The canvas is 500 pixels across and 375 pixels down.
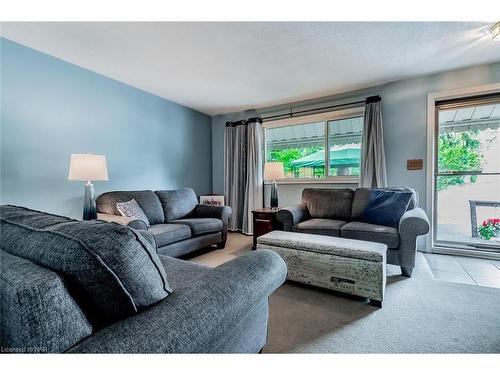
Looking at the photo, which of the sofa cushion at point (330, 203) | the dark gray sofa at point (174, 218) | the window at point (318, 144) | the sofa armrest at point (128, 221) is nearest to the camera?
the sofa armrest at point (128, 221)

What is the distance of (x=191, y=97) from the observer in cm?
361

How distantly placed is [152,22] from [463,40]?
284cm

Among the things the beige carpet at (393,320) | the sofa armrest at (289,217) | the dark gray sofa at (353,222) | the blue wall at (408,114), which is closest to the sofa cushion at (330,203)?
the dark gray sofa at (353,222)

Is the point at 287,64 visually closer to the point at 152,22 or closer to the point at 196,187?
the point at 152,22

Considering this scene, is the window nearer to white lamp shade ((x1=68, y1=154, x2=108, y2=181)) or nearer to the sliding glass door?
the sliding glass door

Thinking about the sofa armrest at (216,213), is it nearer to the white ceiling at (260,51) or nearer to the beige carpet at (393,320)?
the beige carpet at (393,320)

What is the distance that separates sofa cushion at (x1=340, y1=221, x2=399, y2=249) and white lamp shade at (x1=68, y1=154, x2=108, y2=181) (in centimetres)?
261

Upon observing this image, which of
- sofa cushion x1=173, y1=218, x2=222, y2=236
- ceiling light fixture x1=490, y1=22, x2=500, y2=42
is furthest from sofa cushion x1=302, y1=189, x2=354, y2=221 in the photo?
ceiling light fixture x1=490, y1=22, x2=500, y2=42

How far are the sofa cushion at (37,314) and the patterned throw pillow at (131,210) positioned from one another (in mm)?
2123

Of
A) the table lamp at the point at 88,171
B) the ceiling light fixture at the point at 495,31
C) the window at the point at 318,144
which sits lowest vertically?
the table lamp at the point at 88,171

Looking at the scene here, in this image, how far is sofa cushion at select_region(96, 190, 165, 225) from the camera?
8.72 ft

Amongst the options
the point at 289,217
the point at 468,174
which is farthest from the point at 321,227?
the point at 468,174

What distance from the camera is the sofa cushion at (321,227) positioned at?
2.56 metres

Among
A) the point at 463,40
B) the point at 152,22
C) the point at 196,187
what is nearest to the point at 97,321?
the point at 152,22
